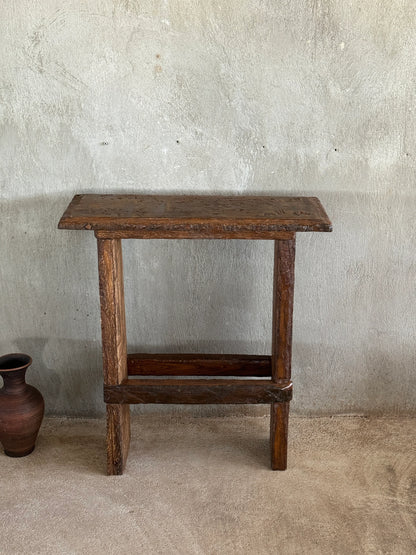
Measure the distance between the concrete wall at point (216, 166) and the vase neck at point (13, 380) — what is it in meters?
0.28

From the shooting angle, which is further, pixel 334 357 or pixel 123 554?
pixel 334 357

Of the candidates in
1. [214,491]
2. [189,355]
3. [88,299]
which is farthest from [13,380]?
[214,491]

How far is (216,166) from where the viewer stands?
282 centimetres

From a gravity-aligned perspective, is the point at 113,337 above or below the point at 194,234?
below

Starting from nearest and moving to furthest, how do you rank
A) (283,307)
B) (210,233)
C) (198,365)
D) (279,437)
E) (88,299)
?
(210,233)
(283,307)
(279,437)
(198,365)
(88,299)

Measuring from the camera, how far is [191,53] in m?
2.69

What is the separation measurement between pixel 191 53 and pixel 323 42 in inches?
20.7

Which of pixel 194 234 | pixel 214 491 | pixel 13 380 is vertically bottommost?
pixel 214 491

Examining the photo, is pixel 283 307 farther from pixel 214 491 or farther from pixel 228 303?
pixel 214 491

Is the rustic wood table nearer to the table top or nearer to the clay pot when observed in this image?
the table top

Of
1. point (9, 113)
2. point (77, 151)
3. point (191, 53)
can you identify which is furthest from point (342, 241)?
point (9, 113)

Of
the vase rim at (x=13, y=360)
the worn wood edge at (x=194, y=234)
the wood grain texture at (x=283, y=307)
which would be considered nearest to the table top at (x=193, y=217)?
the worn wood edge at (x=194, y=234)

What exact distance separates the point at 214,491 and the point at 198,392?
1.25 feet

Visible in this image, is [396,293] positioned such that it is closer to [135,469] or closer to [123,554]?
[135,469]
